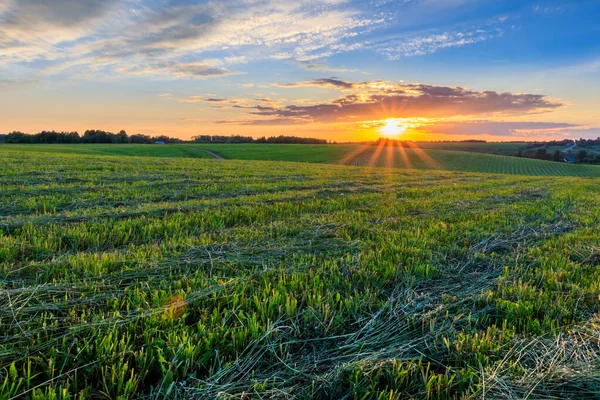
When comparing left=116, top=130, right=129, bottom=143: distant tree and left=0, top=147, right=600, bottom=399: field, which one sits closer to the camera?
left=0, top=147, right=600, bottom=399: field

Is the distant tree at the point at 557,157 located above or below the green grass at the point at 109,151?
below

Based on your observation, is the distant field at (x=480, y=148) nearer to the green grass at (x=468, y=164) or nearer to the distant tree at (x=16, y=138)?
the green grass at (x=468, y=164)

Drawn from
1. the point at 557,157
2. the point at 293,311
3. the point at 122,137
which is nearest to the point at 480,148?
the point at 557,157

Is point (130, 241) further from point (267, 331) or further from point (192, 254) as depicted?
point (267, 331)

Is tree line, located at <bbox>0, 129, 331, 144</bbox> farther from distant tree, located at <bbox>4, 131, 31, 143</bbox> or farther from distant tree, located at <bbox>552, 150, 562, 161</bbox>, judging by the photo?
distant tree, located at <bbox>552, 150, 562, 161</bbox>

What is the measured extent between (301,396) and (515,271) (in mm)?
3300

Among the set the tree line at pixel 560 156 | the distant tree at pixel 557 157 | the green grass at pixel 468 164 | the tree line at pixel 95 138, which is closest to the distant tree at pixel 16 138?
the tree line at pixel 95 138

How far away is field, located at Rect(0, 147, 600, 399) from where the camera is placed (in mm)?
2062

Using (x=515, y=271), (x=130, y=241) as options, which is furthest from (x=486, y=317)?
(x=130, y=241)

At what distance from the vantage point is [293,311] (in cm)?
278

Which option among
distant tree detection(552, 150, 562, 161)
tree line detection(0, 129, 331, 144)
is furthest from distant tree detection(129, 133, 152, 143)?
distant tree detection(552, 150, 562, 161)

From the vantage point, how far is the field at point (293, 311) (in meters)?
2.06

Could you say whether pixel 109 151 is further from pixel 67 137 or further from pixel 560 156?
pixel 560 156

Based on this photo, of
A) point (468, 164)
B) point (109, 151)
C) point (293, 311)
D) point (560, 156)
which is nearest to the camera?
point (293, 311)
